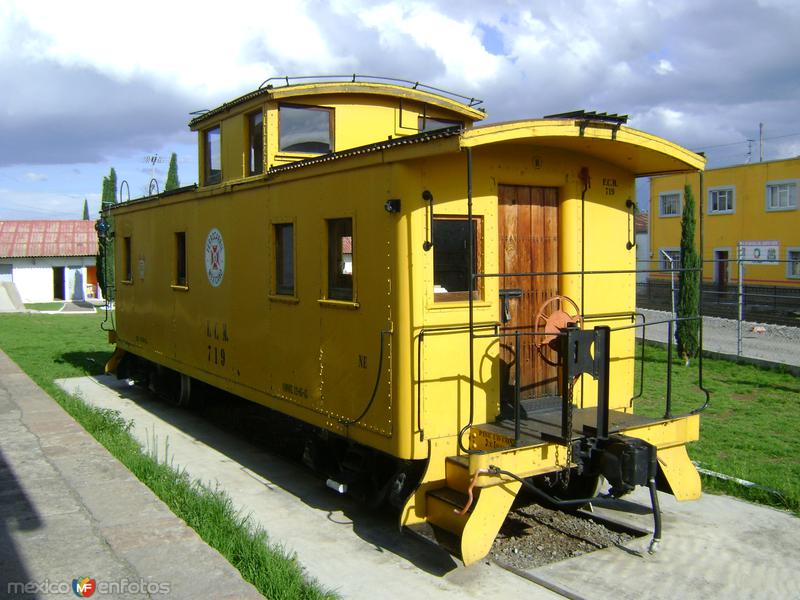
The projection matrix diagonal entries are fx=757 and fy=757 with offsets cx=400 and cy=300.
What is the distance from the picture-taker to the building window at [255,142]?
26.8 feet

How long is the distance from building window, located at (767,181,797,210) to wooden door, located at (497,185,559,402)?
26.5 metres

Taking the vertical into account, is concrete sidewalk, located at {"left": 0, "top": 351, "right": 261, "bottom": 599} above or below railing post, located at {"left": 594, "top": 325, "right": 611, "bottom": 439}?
below

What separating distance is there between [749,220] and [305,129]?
27600 mm

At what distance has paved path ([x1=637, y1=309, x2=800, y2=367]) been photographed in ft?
48.7

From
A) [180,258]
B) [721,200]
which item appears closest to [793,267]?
[721,200]

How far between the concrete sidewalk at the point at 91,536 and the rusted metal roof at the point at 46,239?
127ft

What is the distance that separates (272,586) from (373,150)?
3287 millimetres

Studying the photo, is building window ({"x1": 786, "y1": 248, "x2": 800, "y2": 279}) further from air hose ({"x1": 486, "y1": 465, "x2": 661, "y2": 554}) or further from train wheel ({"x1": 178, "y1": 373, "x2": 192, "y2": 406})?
air hose ({"x1": 486, "y1": 465, "x2": 661, "y2": 554})

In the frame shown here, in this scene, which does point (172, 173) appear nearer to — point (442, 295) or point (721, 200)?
point (721, 200)

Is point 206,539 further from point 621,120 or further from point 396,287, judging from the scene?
point 621,120

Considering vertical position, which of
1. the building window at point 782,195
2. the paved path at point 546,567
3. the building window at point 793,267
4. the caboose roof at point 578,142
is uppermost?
the building window at point 782,195

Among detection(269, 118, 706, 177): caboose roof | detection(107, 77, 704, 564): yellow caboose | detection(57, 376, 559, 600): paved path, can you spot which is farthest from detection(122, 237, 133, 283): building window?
detection(269, 118, 706, 177): caboose roof

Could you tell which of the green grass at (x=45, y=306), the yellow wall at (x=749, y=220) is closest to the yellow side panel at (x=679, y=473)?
the yellow wall at (x=749, y=220)

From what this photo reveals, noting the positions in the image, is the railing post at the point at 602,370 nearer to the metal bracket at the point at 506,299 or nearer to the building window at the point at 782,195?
the metal bracket at the point at 506,299
